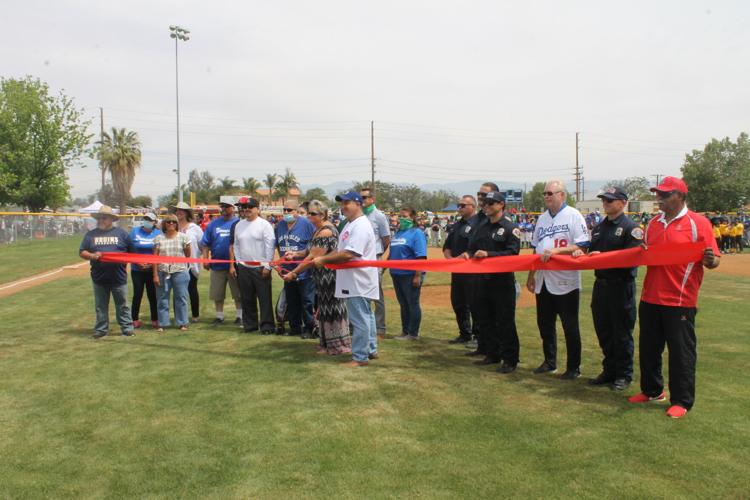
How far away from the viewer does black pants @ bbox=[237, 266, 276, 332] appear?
8.20 meters

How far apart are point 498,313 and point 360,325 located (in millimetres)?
1611

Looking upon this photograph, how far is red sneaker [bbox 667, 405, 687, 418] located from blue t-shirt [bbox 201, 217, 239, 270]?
21.8 ft

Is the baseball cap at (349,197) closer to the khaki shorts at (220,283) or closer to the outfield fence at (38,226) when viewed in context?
the khaki shorts at (220,283)

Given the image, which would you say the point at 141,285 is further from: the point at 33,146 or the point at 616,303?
the point at 33,146

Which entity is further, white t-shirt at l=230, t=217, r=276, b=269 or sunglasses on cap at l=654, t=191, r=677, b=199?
white t-shirt at l=230, t=217, r=276, b=269

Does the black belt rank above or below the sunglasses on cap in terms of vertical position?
below

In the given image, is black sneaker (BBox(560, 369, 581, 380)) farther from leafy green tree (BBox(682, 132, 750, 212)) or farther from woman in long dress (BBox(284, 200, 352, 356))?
leafy green tree (BBox(682, 132, 750, 212))

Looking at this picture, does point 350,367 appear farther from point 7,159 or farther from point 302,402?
point 7,159

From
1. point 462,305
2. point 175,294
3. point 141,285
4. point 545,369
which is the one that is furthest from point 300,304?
point 545,369

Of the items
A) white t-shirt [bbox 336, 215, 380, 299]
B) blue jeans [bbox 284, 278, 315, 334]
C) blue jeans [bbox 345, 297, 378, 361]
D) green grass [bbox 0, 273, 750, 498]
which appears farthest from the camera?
blue jeans [bbox 284, 278, 315, 334]

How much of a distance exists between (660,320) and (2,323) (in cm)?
995

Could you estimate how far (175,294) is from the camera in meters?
8.45

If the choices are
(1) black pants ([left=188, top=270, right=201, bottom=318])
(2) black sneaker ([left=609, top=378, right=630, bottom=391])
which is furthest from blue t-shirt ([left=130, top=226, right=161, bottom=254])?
(2) black sneaker ([left=609, top=378, right=630, bottom=391])

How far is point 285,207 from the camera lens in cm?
838
